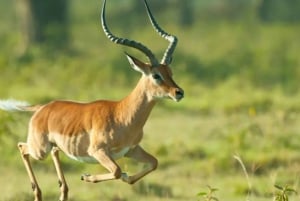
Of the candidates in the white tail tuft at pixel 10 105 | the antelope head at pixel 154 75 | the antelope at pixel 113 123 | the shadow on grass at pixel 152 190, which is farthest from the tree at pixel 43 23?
the antelope head at pixel 154 75

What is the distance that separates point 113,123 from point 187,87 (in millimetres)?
10883

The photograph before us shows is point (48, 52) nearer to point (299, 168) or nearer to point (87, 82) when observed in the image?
point (87, 82)

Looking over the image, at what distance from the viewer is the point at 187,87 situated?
63.2ft

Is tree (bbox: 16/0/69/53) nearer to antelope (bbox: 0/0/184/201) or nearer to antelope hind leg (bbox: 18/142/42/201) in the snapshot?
→ antelope hind leg (bbox: 18/142/42/201)

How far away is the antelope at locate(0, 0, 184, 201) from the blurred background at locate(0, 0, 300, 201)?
4.93 feet

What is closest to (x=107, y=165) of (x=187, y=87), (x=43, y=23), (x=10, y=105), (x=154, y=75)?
→ (x=154, y=75)

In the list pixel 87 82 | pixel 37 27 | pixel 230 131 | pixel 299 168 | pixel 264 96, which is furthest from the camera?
pixel 37 27

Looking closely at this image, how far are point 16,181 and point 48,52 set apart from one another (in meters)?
10.1

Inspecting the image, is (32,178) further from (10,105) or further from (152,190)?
(152,190)

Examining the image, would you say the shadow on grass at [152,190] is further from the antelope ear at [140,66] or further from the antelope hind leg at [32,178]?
the antelope ear at [140,66]

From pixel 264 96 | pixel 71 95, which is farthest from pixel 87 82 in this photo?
pixel 264 96

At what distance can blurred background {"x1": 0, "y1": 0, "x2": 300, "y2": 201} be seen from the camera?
11.7 m

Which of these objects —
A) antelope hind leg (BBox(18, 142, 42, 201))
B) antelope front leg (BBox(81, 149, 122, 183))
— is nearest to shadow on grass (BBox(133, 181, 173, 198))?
antelope hind leg (BBox(18, 142, 42, 201))

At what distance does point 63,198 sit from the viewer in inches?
346
